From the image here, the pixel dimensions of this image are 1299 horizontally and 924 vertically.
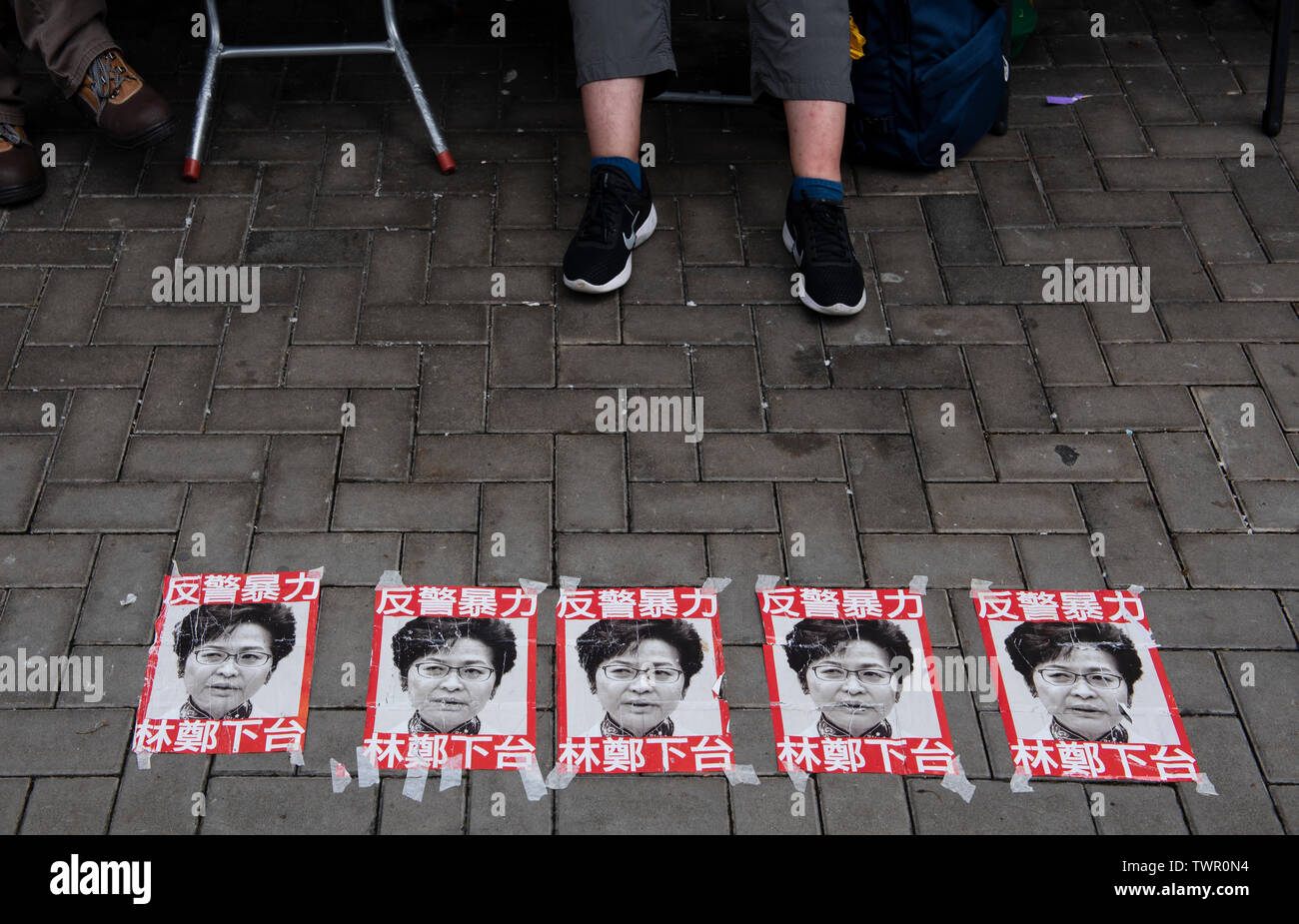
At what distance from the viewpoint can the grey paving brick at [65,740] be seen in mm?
2039

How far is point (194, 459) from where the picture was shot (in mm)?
2518

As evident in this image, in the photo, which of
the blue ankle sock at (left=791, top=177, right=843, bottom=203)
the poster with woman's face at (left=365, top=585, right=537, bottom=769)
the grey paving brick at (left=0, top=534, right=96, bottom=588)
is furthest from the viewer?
the blue ankle sock at (left=791, top=177, right=843, bottom=203)

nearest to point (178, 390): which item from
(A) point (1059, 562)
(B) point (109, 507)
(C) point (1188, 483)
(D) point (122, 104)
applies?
(B) point (109, 507)

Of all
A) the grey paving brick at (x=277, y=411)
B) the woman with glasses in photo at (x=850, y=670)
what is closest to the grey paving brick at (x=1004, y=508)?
the woman with glasses in photo at (x=850, y=670)

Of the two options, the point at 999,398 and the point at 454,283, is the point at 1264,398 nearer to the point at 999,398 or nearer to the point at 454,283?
the point at 999,398

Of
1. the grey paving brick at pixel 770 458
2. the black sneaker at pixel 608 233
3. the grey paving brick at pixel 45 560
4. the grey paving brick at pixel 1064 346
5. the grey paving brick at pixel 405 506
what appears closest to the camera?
the grey paving brick at pixel 45 560

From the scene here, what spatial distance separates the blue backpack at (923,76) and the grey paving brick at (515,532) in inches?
60.5

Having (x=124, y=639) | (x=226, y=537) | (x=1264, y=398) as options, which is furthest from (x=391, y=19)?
(x=1264, y=398)

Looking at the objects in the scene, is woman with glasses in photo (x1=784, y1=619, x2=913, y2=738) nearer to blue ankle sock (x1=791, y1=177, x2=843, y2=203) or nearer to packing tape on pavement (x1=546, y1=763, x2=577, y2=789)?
packing tape on pavement (x1=546, y1=763, x2=577, y2=789)

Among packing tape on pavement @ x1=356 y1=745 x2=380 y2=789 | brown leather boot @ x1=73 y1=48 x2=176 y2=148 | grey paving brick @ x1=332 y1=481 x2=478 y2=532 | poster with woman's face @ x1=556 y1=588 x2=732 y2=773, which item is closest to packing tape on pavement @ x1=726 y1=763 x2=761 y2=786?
poster with woman's face @ x1=556 y1=588 x2=732 y2=773

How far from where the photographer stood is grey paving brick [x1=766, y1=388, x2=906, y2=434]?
2615 millimetres

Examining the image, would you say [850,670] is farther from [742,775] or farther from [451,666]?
[451,666]

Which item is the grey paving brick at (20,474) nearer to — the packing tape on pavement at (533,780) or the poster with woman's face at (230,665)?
the poster with woman's face at (230,665)

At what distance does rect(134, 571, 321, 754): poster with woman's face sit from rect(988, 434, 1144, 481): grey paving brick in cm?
159
